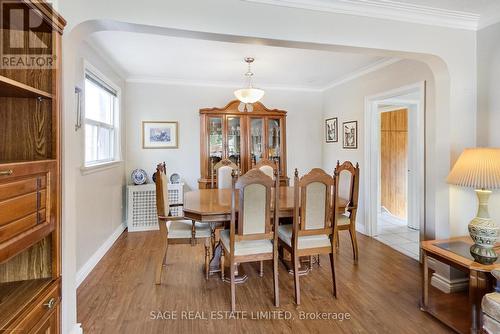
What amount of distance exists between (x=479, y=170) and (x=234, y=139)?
10.9ft

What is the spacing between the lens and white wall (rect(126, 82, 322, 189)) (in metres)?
4.54

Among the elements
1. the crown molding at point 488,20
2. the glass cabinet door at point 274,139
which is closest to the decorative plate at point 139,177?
the glass cabinet door at point 274,139

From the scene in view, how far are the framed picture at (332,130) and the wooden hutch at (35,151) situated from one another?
13.8 feet

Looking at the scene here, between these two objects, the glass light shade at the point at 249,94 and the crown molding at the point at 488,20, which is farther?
the glass light shade at the point at 249,94

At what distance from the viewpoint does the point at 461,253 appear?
6.53ft

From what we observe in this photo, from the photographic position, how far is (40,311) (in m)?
1.24

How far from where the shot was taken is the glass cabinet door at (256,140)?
4666mm

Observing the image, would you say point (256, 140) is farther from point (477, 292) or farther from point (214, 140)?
point (477, 292)

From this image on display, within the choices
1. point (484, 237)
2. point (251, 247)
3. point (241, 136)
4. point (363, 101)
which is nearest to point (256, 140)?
point (241, 136)

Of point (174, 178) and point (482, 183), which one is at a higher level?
point (482, 183)

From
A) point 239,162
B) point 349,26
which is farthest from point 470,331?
point 239,162

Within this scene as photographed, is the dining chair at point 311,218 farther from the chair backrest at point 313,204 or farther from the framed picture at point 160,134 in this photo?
the framed picture at point 160,134

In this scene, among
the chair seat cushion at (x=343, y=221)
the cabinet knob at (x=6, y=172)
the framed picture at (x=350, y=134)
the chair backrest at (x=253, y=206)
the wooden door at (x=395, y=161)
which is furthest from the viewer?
the wooden door at (x=395, y=161)

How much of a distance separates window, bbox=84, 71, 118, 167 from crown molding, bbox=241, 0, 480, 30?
232 centimetres
